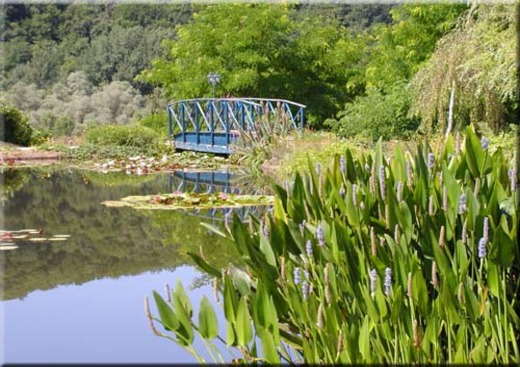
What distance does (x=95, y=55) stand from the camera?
88.4ft

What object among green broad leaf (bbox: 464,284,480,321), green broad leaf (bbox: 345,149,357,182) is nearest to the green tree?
green broad leaf (bbox: 345,149,357,182)

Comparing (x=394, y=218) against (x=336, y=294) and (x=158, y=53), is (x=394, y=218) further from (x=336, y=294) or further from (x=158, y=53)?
(x=158, y=53)

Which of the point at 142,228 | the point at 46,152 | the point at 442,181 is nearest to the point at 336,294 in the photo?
the point at 442,181

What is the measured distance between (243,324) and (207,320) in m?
0.09

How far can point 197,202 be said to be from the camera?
7.39 m

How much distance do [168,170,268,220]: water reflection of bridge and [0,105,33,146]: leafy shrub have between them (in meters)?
6.19

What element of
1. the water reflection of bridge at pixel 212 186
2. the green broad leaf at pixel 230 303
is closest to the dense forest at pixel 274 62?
the water reflection of bridge at pixel 212 186

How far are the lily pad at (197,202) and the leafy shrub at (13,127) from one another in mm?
9790

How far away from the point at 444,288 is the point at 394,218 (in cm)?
28

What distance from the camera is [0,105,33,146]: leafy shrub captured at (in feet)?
54.8

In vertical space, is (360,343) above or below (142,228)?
above

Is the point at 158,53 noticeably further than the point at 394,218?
Yes

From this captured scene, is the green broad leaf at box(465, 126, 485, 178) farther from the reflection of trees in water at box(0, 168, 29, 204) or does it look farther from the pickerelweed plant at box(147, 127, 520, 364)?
the reflection of trees in water at box(0, 168, 29, 204)

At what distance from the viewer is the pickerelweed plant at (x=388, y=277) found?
1816 millimetres
